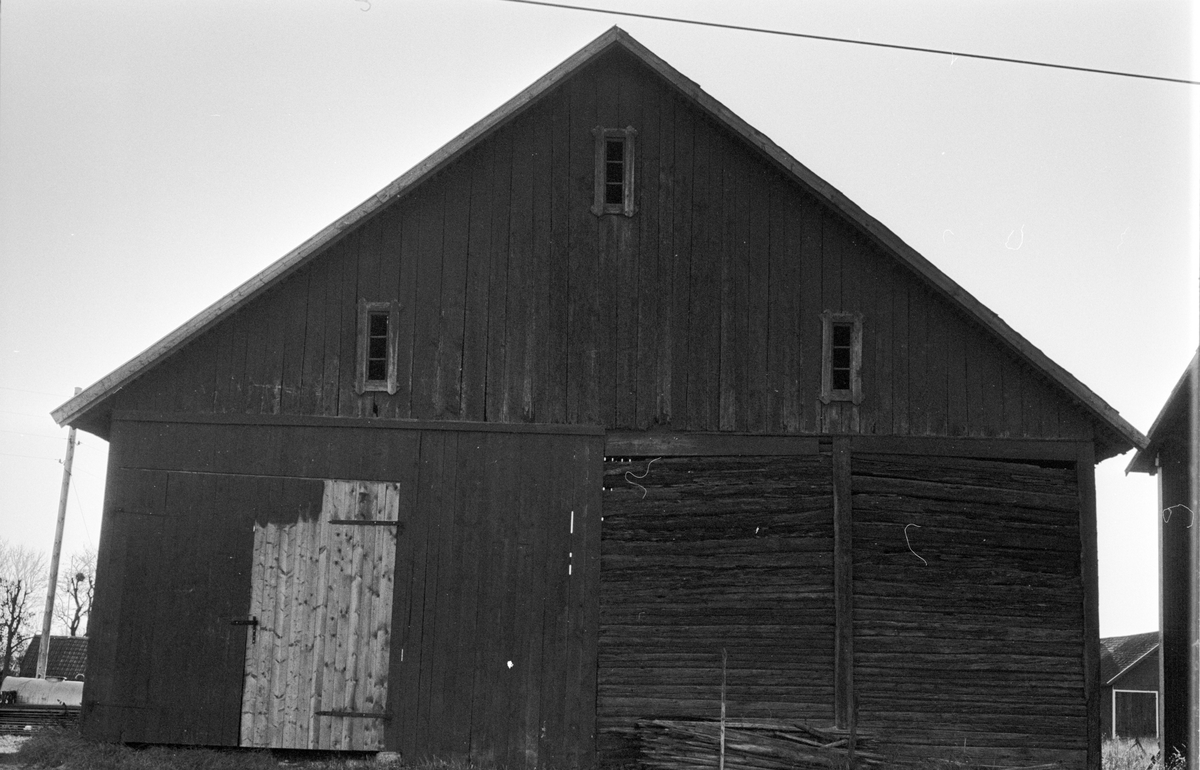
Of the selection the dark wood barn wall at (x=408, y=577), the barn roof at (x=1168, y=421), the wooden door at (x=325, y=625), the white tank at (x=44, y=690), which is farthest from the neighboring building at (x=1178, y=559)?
the white tank at (x=44, y=690)

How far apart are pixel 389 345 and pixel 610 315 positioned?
8.10 ft

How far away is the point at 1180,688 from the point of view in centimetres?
1769

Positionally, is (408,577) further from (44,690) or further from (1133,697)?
(1133,697)

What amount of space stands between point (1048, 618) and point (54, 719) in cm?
1322

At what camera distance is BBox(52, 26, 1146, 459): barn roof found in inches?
561

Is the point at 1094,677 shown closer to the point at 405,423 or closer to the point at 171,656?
the point at 405,423

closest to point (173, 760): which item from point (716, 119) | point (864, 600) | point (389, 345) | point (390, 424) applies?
point (390, 424)

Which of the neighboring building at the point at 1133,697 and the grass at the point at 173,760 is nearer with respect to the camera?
the grass at the point at 173,760

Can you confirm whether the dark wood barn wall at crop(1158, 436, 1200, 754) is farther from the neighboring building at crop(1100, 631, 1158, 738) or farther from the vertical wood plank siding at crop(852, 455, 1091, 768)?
the neighboring building at crop(1100, 631, 1158, 738)

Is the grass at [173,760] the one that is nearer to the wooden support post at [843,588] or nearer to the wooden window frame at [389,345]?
the wooden support post at [843,588]

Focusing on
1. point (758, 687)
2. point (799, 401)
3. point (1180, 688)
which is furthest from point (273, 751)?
point (1180, 688)

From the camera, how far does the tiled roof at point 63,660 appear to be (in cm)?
3512

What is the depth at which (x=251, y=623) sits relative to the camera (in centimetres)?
1429

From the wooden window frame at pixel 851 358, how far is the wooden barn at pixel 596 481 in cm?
3
